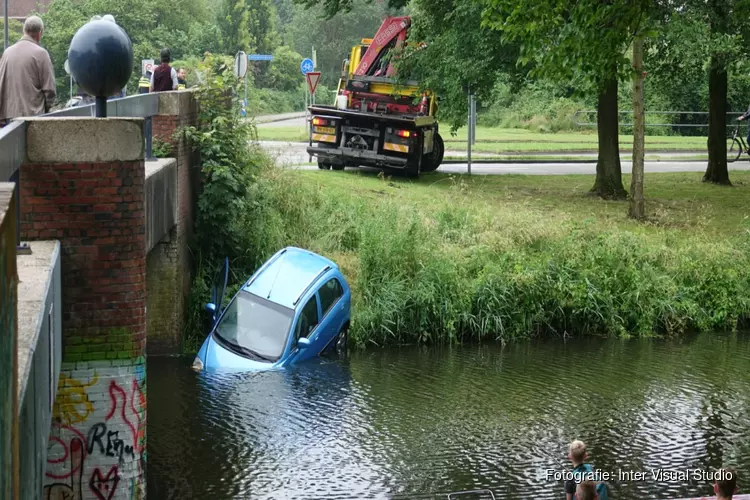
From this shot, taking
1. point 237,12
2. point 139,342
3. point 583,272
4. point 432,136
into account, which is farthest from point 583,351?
point 237,12

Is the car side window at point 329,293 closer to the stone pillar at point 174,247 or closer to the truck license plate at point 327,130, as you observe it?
the stone pillar at point 174,247

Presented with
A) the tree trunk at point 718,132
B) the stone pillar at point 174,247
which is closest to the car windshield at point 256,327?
the stone pillar at point 174,247

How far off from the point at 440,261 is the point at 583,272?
2.60m

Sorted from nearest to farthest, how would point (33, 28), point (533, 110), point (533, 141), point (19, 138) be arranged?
1. point (19, 138)
2. point (33, 28)
3. point (533, 141)
4. point (533, 110)

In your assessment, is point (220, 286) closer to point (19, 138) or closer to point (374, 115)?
point (19, 138)

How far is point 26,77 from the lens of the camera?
1087 cm

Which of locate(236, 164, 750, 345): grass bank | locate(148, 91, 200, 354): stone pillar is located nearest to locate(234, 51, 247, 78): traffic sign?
locate(236, 164, 750, 345): grass bank

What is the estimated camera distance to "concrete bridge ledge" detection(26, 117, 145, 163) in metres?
9.38

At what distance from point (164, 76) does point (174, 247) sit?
3.37 m

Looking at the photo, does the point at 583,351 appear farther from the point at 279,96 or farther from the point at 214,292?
the point at 279,96

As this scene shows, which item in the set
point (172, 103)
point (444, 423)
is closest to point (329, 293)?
point (172, 103)

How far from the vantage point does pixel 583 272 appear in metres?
19.8

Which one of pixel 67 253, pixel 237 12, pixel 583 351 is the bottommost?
pixel 583 351

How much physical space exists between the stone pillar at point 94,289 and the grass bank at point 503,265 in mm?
8644
